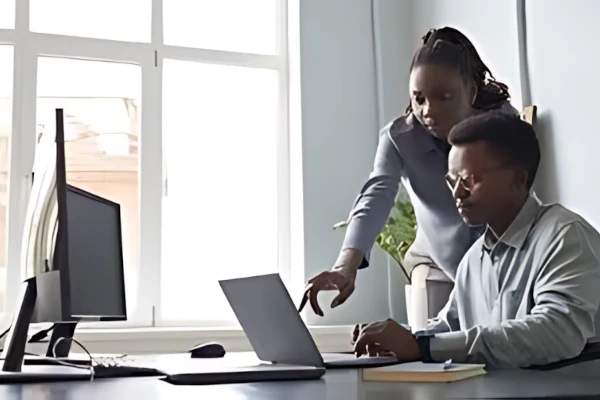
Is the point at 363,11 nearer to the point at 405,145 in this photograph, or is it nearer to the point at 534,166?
the point at 405,145

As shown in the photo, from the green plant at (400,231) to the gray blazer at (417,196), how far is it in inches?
34.1

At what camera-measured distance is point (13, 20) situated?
3240 mm

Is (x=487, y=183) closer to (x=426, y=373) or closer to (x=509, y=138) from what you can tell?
(x=509, y=138)

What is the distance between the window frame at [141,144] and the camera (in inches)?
124

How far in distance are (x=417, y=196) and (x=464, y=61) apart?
36 cm

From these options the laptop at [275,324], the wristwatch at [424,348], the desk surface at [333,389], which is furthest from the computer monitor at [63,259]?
the wristwatch at [424,348]

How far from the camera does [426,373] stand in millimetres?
1014

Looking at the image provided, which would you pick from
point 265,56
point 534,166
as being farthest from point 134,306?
point 534,166

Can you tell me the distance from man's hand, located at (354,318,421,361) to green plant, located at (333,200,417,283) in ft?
5.51

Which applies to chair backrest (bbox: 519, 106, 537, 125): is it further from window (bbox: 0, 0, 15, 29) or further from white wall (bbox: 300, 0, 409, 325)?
window (bbox: 0, 0, 15, 29)

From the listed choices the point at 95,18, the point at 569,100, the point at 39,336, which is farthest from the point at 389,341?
the point at 95,18

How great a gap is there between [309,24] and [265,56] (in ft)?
0.86

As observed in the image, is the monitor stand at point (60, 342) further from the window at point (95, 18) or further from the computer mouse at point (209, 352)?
the window at point (95, 18)

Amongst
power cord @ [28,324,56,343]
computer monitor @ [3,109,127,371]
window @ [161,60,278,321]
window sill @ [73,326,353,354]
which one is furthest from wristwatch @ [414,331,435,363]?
window @ [161,60,278,321]
